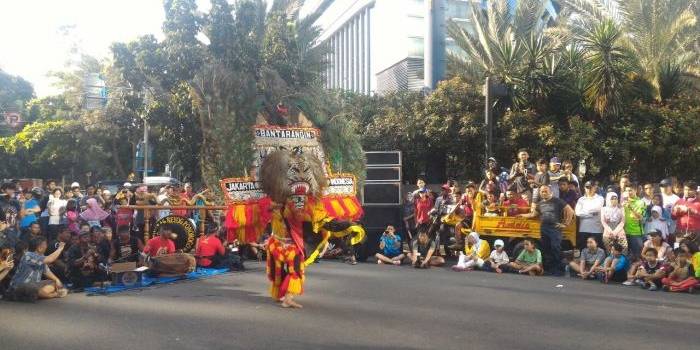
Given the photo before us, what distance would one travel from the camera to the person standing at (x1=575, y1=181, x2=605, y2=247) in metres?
10.8

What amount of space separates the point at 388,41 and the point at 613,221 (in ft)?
101

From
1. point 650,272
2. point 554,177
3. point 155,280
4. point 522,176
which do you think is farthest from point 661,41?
point 155,280

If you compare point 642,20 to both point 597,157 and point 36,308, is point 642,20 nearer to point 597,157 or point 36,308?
point 597,157

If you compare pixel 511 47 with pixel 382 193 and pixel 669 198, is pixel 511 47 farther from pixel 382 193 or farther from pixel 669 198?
pixel 669 198

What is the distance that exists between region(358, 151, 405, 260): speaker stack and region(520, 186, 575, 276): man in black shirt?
2871mm

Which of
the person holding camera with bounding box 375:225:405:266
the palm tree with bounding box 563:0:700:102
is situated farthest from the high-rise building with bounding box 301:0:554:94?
the person holding camera with bounding box 375:225:405:266

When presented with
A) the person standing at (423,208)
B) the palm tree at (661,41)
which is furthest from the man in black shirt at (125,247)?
the palm tree at (661,41)

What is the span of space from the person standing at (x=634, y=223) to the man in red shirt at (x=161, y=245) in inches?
292

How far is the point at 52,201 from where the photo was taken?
12156 mm

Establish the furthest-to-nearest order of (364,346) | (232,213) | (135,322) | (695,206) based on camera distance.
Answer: (695,206) < (232,213) < (135,322) < (364,346)

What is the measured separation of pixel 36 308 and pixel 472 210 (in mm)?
7739

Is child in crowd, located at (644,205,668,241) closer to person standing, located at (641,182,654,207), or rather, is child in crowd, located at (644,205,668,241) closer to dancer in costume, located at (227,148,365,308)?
person standing, located at (641,182,654,207)

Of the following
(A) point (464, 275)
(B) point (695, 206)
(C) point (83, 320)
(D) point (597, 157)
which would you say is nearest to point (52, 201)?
(C) point (83, 320)

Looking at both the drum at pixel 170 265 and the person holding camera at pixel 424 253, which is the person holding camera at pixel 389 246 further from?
the drum at pixel 170 265
